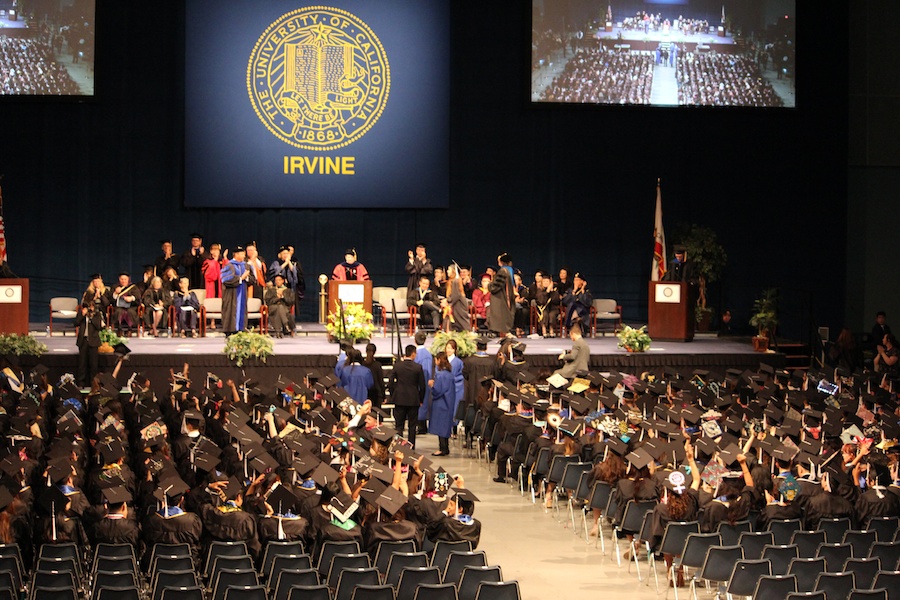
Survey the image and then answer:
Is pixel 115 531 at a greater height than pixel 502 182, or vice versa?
pixel 502 182

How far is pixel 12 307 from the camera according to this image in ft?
60.4

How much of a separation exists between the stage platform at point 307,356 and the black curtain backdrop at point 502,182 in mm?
3636

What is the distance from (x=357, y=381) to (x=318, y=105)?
942 centimetres

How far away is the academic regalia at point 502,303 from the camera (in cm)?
1948

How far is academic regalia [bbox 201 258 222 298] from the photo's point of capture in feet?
67.9

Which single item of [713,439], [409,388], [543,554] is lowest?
[543,554]

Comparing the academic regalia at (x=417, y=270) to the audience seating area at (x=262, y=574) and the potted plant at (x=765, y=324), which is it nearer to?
the potted plant at (x=765, y=324)

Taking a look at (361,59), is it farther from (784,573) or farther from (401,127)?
(784,573)

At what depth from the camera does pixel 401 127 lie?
77.0ft

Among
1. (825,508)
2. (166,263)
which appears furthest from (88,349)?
(825,508)

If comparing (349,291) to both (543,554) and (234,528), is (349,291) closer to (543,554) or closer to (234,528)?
(543,554)

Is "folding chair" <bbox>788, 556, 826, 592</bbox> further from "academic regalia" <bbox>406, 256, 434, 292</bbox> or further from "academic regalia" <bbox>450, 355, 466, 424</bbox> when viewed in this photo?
"academic regalia" <bbox>406, 256, 434, 292</bbox>

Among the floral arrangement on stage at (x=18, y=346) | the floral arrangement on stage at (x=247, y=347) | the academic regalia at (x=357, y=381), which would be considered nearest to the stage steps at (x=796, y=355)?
the academic regalia at (x=357, y=381)

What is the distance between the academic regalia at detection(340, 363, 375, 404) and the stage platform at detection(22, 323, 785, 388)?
5.80ft
